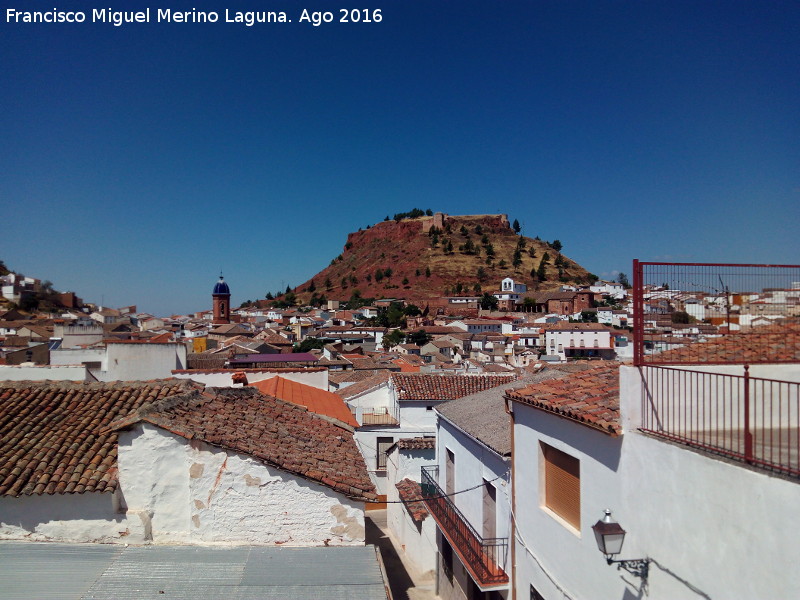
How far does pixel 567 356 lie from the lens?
179ft

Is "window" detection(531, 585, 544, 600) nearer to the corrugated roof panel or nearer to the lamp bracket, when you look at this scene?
the lamp bracket

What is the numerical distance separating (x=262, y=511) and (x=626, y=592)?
3.67 m

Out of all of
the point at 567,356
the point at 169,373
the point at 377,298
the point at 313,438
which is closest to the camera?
the point at 313,438

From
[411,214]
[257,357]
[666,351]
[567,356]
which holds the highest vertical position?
[411,214]

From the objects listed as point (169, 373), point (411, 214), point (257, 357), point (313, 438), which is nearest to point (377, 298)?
point (411, 214)

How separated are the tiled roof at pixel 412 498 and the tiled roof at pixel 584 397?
18.6 feet

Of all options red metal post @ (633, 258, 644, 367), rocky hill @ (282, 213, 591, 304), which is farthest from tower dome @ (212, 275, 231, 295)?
red metal post @ (633, 258, 644, 367)

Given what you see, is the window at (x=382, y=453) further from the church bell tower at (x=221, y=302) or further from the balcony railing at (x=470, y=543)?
the church bell tower at (x=221, y=302)

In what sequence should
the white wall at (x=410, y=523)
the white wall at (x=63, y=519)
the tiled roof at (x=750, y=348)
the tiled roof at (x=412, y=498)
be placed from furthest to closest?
the white wall at (x=410, y=523) < the tiled roof at (x=412, y=498) < the white wall at (x=63, y=519) < the tiled roof at (x=750, y=348)

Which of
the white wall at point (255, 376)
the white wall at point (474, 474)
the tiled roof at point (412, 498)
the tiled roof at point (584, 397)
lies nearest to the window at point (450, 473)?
the white wall at point (474, 474)

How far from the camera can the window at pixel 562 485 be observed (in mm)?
6246

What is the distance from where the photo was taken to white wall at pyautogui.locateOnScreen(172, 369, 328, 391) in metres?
13.9

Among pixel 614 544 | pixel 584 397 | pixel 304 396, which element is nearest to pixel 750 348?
pixel 584 397

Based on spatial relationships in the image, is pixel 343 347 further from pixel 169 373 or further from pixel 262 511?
pixel 262 511
